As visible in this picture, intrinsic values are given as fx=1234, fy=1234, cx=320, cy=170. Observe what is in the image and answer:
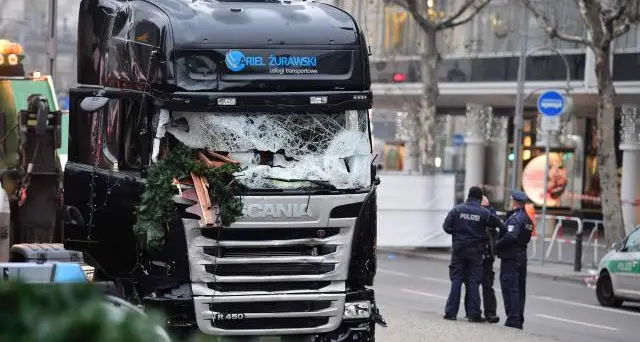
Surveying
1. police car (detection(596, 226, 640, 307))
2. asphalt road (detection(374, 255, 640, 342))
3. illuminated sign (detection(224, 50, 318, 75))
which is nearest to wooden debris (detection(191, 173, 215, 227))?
illuminated sign (detection(224, 50, 318, 75))

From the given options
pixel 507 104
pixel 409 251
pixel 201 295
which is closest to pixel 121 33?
pixel 201 295

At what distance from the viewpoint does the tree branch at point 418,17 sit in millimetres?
32688

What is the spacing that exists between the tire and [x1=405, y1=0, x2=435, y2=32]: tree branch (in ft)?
43.9

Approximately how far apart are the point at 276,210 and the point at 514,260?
20.9ft

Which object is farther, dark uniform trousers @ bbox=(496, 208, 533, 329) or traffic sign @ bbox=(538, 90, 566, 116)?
traffic sign @ bbox=(538, 90, 566, 116)

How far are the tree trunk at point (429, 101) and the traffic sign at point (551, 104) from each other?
7640 mm

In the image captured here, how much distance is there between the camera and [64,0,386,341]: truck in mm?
10180

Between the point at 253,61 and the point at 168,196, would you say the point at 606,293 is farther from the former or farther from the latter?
the point at 168,196

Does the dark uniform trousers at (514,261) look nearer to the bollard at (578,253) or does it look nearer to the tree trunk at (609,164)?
the bollard at (578,253)

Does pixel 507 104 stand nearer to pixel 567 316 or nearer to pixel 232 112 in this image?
pixel 567 316

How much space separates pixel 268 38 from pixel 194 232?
1779 millimetres

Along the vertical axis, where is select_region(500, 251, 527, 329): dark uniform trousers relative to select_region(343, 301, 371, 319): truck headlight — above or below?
below

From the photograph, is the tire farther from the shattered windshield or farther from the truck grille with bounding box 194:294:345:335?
the truck grille with bounding box 194:294:345:335

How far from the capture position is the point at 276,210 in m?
10.2
